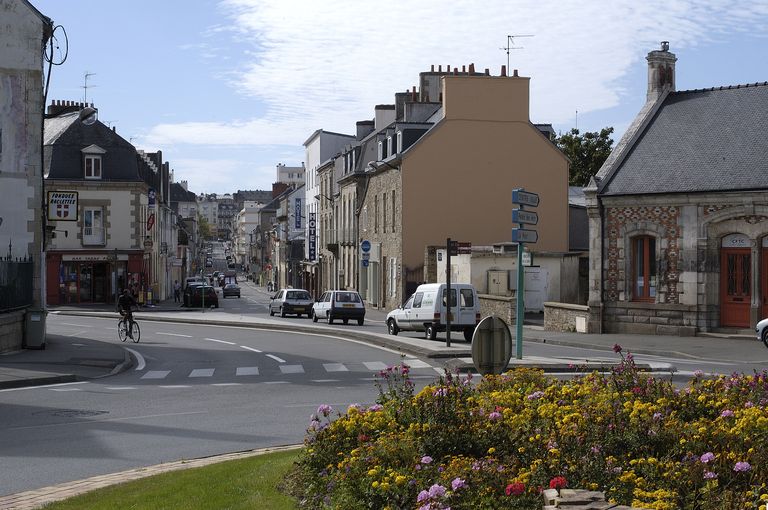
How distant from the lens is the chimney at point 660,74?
3788 centimetres

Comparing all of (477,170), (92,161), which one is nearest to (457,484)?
(477,170)

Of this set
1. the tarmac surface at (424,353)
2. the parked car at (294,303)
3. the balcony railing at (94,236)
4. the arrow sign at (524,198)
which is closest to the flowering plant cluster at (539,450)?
the tarmac surface at (424,353)

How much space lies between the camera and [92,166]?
6216 cm

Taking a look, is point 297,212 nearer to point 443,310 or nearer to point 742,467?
point 443,310

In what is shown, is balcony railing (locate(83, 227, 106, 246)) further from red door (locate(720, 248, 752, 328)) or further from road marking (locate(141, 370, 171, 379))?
red door (locate(720, 248, 752, 328))

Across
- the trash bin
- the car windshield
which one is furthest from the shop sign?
the car windshield

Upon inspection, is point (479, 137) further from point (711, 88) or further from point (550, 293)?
point (711, 88)

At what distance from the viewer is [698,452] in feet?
27.3

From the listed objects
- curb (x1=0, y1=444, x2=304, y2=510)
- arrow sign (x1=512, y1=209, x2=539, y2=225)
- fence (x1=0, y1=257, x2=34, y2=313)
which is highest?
arrow sign (x1=512, y1=209, x2=539, y2=225)

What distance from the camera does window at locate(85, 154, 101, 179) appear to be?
204 feet

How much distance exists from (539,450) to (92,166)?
2255 inches

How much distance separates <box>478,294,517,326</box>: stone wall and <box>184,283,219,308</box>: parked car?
28.7 meters

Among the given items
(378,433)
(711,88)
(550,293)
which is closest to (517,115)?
(550,293)

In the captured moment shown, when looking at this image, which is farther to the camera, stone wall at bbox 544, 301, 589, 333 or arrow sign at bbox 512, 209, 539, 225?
stone wall at bbox 544, 301, 589, 333
